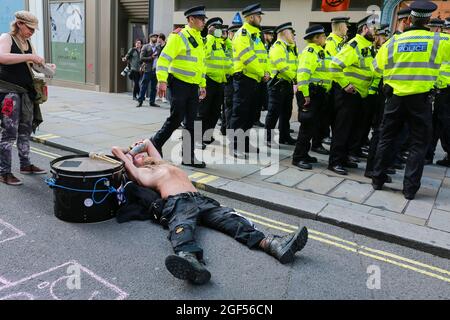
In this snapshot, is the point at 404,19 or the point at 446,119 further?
the point at 446,119

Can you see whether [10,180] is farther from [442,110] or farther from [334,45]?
[442,110]

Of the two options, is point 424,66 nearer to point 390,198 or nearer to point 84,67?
point 390,198

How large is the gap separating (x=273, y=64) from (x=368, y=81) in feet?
5.54

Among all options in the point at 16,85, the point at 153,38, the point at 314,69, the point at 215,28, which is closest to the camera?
the point at 16,85

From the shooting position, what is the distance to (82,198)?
12.8 ft

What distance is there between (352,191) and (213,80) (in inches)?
128

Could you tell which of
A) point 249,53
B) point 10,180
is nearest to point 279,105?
point 249,53

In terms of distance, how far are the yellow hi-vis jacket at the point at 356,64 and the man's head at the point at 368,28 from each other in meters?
0.06

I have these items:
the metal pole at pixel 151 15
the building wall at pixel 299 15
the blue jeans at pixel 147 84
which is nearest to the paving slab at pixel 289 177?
the building wall at pixel 299 15

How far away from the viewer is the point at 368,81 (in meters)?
5.92

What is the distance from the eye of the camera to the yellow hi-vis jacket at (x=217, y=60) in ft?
23.7

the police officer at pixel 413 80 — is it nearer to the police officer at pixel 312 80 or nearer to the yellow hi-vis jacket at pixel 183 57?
the police officer at pixel 312 80

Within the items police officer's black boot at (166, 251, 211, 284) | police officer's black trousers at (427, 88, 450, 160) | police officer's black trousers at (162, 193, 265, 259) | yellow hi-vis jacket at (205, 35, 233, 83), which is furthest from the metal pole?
police officer's black boot at (166, 251, 211, 284)
